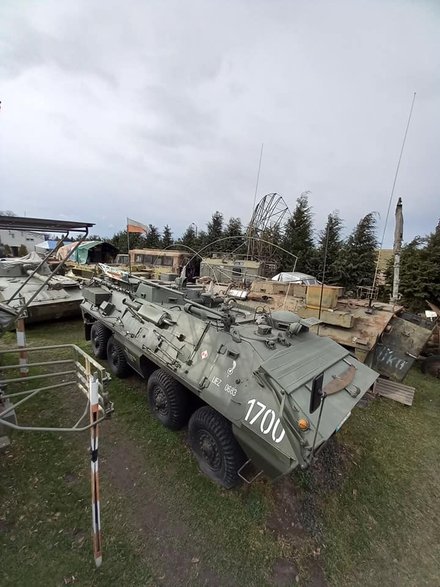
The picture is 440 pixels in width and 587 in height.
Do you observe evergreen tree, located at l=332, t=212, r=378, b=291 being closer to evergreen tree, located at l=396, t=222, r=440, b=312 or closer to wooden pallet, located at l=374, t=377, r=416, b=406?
evergreen tree, located at l=396, t=222, r=440, b=312

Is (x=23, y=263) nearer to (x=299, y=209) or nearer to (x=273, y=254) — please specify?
(x=273, y=254)

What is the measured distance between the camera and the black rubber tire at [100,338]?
21.7 ft

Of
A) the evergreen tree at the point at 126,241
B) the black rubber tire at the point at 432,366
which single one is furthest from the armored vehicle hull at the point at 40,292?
the evergreen tree at the point at 126,241

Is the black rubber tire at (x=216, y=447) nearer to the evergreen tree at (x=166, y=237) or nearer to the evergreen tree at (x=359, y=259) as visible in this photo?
the evergreen tree at (x=359, y=259)

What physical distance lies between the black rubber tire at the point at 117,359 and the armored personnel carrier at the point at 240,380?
375 millimetres

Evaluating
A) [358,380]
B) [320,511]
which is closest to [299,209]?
[358,380]

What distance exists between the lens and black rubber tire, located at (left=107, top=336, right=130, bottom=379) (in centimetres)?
588

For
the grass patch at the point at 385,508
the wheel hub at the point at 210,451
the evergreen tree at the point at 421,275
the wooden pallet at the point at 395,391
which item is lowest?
the grass patch at the point at 385,508

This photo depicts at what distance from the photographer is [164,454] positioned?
414 centimetres

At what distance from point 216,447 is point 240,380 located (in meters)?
0.94

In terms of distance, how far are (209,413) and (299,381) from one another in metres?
1.21

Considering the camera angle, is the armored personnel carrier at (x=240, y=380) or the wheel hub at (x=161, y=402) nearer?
the armored personnel carrier at (x=240, y=380)

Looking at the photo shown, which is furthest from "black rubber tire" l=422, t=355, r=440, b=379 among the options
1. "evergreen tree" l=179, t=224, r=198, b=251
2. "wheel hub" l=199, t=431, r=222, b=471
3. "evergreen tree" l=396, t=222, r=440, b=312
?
"evergreen tree" l=179, t=224, r=198, b=251

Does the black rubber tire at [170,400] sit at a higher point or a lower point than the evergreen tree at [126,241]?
lower
